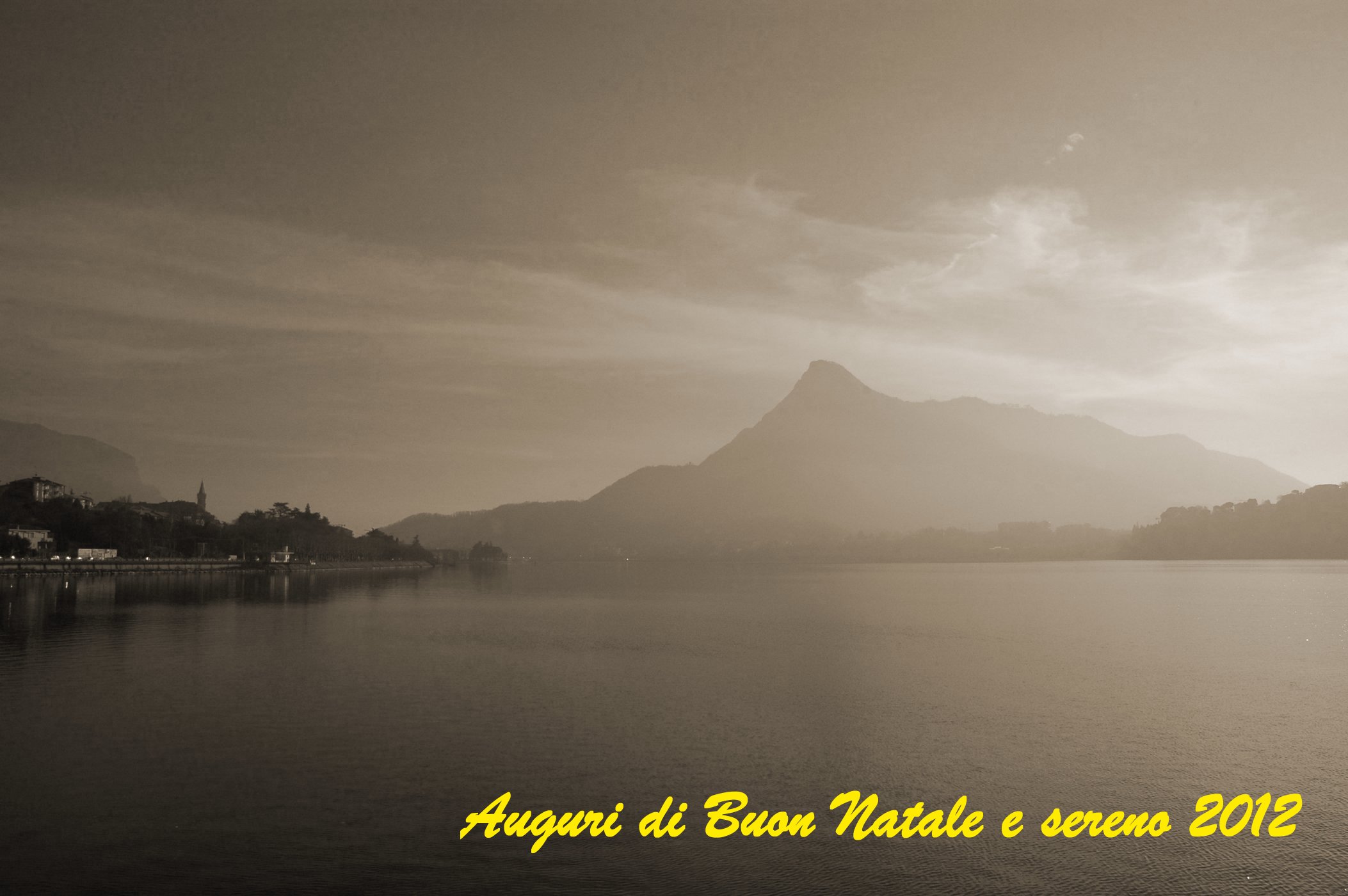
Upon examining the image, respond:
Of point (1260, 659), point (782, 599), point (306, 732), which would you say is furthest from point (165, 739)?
point (782, 599)

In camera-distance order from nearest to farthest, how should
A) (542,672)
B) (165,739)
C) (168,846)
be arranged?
(168,846), (165,739), (542,672)

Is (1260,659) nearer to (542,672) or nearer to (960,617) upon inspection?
(960,617)

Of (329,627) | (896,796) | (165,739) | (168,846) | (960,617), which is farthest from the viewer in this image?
(960,617)

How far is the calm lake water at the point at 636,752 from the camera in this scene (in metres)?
19.5

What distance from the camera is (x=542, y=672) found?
48031 millimetres

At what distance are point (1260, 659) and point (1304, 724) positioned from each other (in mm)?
24316

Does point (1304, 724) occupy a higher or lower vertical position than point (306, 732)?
lower

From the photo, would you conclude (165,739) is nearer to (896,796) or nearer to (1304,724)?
(896,796)

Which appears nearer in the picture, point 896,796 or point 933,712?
point 896,796

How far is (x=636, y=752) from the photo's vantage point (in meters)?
29.5

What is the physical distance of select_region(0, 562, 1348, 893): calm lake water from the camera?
768 inches

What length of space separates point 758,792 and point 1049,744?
13178mm

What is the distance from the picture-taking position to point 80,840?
2055cm

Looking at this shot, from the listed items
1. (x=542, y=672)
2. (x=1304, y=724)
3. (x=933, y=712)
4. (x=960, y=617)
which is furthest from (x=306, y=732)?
(x=960, y=617)
